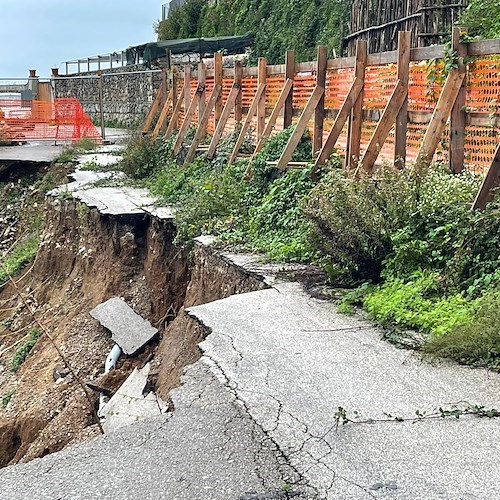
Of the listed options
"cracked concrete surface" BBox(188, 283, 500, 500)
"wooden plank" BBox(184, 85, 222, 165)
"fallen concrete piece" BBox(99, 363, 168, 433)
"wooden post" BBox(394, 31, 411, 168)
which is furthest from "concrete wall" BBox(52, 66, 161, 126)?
"cracked concrete surface" BBox(188, 283, 500, 500)

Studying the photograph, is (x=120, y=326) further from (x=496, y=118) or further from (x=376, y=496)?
(x=376, y=496)

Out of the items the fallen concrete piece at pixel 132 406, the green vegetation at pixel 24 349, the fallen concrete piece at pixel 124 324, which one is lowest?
the green vegetation at pixel 24 349

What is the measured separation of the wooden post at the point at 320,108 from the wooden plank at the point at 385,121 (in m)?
2.00

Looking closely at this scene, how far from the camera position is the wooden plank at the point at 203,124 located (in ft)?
49.7

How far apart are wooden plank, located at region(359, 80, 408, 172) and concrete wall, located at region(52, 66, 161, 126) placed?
15.4 m

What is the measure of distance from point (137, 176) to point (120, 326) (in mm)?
6102

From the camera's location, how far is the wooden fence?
28.2 ft

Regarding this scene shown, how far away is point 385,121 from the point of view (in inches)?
374

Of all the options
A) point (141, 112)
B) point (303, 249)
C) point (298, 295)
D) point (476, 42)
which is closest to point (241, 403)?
point (298, 295)

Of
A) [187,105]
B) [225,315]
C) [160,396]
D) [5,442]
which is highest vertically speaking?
[187,105]

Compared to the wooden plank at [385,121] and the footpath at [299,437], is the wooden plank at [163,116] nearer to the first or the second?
Answer: the wooden plank at [385,121]

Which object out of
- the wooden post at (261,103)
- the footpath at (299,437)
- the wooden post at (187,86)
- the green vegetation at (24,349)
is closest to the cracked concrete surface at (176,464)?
the footpath at (299,437)

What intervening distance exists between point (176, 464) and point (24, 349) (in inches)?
310

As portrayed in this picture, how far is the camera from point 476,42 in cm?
859
